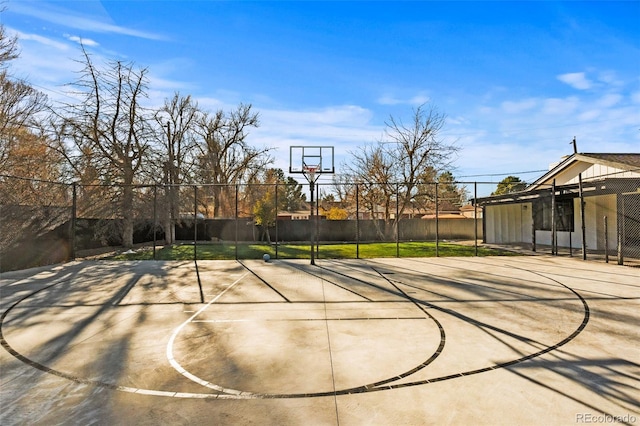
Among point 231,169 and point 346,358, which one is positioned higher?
point 231,169

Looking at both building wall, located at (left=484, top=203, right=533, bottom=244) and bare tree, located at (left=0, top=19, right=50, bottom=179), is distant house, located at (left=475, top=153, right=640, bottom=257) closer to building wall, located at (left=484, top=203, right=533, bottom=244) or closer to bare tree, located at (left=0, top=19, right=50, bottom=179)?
building wall, located at (left=484, top=203, right=533, bottom=244)

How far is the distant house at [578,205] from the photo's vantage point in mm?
12641

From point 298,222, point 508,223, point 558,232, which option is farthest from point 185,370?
point 508,223

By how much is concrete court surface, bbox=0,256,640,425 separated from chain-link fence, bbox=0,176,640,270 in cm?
415

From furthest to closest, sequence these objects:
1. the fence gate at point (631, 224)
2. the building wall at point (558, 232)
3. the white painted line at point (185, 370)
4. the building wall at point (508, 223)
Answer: the building wall at point (508, 223), the building wall at point (558, 232), the fence gate at point (631, 224), the white painted line at point (185, 370)

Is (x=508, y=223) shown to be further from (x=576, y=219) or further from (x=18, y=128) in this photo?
(x=18, y=128)

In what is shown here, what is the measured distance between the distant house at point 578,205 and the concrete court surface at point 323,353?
579 cm

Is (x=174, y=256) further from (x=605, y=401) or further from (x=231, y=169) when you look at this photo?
(x=231, y=169)

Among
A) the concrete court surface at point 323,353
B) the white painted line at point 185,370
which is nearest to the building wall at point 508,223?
the concrete court surface at point 323,353

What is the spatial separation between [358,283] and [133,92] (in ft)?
50.4

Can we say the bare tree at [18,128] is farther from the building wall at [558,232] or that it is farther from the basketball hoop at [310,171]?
the building wall at [558,232]

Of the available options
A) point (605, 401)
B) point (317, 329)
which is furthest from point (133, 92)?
point (605, 401)

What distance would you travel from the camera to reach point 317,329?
16.1 feet

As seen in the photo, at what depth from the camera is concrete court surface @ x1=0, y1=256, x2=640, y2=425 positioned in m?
2.83
